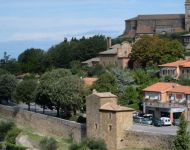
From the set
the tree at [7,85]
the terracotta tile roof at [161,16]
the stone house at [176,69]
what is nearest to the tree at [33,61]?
the terracotta tile roof at [161,16]

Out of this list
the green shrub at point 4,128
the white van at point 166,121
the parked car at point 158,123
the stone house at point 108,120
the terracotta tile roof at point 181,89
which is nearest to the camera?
the stone house at point 108,120

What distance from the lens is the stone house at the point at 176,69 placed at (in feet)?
227

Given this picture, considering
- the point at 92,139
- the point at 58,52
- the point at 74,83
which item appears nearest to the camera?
the point at 92,139

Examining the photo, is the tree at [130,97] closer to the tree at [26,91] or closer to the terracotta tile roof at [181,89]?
the terracotta tile roof at [181,89]

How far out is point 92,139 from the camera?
49.3 metres

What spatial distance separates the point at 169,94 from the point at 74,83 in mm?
8656

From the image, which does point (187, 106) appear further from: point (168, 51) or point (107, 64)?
point (107, 64)

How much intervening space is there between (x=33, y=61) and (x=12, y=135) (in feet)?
165

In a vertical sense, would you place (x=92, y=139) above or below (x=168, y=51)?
below

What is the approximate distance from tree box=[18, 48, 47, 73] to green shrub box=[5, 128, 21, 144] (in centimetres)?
4194

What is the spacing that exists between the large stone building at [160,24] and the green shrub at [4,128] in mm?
60368

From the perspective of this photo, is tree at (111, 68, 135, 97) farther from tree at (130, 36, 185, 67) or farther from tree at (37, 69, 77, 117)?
tree at (130, 36, 185, 67)

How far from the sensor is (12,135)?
61.5 meters

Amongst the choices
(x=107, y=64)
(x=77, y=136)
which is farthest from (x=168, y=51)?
(x=77, y=136)
